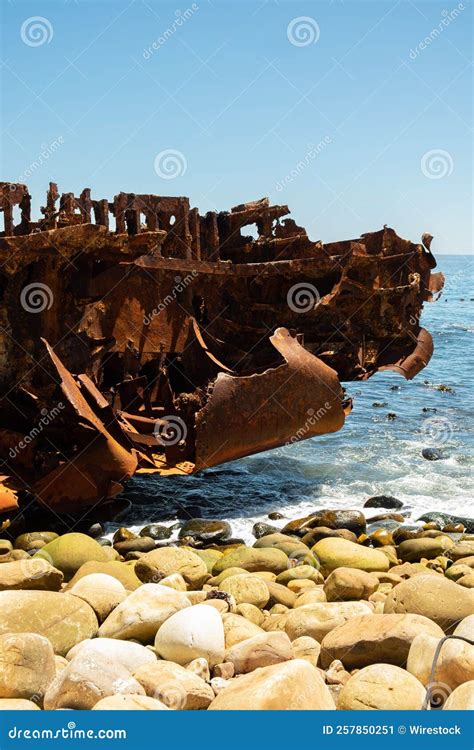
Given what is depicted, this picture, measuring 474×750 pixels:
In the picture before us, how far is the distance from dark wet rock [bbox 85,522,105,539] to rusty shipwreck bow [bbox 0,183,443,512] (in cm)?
77

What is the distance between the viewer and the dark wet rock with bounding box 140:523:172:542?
8188mm

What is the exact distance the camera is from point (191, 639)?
14.7ft

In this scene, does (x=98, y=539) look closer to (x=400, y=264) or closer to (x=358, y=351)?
(x=358, y=351)

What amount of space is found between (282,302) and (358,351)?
51.6 inches

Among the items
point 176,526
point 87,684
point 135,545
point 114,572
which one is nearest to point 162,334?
point 176,526

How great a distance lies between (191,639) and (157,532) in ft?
12.5

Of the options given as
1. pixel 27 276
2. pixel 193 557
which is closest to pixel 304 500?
pixel 193 557

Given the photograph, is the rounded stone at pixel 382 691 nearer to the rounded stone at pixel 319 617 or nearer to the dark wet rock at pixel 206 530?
the rounded stone at pixel 319 617

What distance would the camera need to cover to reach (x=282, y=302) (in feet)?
34.5

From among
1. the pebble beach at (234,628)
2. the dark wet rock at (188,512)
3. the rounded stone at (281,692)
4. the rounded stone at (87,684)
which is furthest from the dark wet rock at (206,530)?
the rounded stone at (281,692)

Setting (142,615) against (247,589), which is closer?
(142,615)

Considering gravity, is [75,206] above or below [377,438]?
above

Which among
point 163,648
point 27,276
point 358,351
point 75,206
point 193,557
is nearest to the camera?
point 163,648

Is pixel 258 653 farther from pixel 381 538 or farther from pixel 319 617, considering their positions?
pixel 381 538
